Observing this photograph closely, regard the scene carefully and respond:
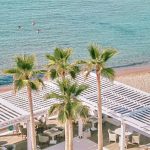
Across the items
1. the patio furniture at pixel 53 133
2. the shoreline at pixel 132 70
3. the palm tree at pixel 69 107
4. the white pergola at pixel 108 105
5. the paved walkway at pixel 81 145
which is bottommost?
the paved walkway at pixel 81 145

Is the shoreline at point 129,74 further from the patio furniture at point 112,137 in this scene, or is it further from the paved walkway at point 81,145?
the paved walkway at point 81,145

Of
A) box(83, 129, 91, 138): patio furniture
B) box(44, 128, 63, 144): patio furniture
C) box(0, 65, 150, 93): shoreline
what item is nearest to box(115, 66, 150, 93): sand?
box(0, 65, 150, 93): shoreline

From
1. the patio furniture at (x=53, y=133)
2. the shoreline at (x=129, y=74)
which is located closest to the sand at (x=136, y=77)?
the shoreline at (x=129, y=74)

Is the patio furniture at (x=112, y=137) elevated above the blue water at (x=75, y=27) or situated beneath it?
situated beneath

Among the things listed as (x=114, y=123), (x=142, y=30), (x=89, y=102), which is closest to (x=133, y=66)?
(x=142, y=30)

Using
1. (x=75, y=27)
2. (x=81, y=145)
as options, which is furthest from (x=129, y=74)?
(x=75, y=27)

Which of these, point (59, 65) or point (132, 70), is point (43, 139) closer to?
point (59, 65)

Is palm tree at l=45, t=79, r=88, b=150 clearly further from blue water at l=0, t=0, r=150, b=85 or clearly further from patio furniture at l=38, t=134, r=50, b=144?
blue water at l=0, t=0, r=150, b=85
